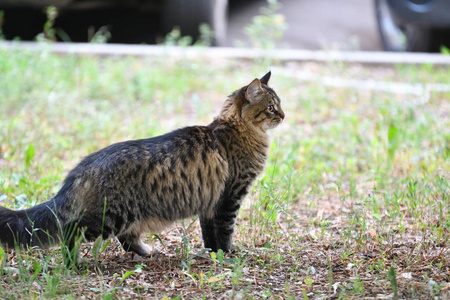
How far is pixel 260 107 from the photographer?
4.04 m

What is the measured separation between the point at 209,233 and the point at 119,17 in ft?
22.6

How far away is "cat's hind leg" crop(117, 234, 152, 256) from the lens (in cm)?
369

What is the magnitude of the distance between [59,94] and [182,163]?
11.1ft

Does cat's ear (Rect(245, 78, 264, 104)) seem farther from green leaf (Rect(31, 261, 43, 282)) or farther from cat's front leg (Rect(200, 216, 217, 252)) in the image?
green leaf (Rect(31, 261, 43, 282))

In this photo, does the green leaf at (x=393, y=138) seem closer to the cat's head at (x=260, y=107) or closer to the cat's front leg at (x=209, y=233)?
the cat's head at (x=260, y=107)

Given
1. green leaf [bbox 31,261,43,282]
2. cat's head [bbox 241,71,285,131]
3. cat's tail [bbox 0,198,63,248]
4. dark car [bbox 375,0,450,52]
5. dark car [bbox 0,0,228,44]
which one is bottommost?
green leaf [bbox 31,261,43,282]

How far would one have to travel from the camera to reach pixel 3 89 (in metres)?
6.30

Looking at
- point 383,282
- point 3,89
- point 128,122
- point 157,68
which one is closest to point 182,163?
point 383,282

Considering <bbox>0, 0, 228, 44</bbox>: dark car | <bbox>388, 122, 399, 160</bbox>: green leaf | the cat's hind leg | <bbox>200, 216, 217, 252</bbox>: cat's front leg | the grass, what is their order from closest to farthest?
the grass < the cat's hind leg < <bbox>200, 216, 217, 252</bbox>: cat's front leg < <bbox>388, 122, 399, 160</bbox>: green leaf < <bbox>0, 0, 228, 44</bbox>: dark car

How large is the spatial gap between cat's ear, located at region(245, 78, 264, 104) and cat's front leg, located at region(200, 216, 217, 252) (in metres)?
0.80

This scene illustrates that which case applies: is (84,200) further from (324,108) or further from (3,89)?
(324,108)

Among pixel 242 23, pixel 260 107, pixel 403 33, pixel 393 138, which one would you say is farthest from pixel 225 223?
pixel 242 23

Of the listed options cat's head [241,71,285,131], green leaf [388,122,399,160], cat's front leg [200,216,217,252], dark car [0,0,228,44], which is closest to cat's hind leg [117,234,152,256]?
cat's front leg [200,216,217,252]

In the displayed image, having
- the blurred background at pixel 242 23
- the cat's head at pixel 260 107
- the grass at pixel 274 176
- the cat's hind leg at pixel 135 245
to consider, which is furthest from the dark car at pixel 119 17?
the cat's hind leg at pixel 135 245
